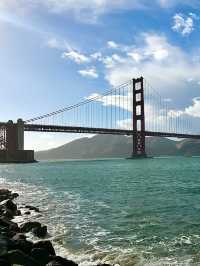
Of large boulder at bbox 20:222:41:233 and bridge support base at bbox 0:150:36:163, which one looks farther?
bridge support base at bbox 0:150:36:163

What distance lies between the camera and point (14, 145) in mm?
119438

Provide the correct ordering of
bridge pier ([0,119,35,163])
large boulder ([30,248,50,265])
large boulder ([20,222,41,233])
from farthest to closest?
bridge pier ([0,119,35,163]) < large boulder ([20,222,41,233]) < large boulder ([30,248,50,265])

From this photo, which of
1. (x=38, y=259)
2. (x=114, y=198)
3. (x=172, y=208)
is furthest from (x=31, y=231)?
(x=114, y=198)

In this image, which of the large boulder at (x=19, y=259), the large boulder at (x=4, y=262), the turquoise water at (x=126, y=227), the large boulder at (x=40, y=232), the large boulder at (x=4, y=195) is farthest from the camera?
the large boulder at (x=4, y=195)

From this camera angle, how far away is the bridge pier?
11625 cm

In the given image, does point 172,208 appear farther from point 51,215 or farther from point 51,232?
point 51,232

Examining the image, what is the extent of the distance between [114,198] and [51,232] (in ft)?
38.3

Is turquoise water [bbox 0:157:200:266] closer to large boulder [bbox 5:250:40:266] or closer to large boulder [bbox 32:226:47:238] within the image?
large boulder [bbox 32:226:47:238]

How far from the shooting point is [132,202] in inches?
1077

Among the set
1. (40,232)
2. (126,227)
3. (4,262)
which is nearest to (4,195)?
(40,232)

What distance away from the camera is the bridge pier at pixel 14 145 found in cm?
11625

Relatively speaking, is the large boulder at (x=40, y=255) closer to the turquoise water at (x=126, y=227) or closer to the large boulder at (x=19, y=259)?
the large boulder at (x=19, y=259)

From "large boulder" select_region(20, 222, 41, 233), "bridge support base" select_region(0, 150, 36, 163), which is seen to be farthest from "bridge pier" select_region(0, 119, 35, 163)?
"large boulder" select_region(20, 222, 41, 233)

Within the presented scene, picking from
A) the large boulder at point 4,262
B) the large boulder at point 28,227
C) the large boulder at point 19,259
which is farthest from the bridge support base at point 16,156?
the large boulder at point 4,262
